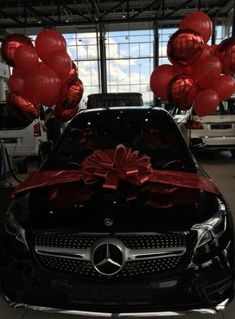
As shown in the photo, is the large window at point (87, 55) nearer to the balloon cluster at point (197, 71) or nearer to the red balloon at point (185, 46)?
the balloon cluster at point (197, 71)

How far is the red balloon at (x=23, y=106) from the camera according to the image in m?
5.11

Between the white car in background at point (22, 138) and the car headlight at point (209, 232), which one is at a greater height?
the car headlight at point (209, 232)

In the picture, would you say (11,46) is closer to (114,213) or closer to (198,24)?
(198,24)

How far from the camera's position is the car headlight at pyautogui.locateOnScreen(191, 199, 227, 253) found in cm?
231

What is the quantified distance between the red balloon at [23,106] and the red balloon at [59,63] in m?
0.53

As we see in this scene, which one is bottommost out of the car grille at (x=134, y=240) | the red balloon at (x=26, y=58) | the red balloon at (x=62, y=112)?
the car grille at (x=134, y=240)

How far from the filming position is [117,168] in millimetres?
2953

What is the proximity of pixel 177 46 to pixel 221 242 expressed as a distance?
3153 millimetres

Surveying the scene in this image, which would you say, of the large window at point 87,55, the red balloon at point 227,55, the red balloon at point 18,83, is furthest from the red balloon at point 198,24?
the large window at point 87,55

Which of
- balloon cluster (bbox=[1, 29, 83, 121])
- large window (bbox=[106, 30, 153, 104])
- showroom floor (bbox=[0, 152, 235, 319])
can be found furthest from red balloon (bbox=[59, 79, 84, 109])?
large window (bbox=[106, 30, 153, 104])

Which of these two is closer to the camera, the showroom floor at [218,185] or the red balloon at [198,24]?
the showroom floor at [218,185]

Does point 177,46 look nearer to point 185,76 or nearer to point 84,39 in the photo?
point 185,76

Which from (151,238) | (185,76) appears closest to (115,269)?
(151,238)

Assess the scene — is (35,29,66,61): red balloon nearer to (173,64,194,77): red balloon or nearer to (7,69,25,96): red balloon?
(7,69,25,96): red balloon
